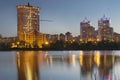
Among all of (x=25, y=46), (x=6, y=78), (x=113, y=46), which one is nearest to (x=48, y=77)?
(x=6, y=78)

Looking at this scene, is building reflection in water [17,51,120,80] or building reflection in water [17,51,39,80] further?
building reflection in water [17,51,39,80]

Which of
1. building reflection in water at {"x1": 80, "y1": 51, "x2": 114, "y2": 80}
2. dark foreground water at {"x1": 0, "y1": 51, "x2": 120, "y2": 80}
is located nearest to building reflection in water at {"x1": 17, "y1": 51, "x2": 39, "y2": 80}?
dark foreground water at {"x1": 0, "y1": 51, "x2": 120, "y2": 80}

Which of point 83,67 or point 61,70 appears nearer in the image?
point 61,70

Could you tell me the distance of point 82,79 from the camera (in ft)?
102

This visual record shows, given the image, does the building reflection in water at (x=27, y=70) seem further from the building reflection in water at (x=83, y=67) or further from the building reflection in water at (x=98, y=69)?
the building reflection in water at (x=98, y=69)

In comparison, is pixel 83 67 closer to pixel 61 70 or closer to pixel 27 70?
pixel 61 70

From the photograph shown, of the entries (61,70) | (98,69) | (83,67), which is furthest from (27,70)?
(83,67)

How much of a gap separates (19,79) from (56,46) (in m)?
155

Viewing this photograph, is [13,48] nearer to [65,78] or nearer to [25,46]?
[25,46]

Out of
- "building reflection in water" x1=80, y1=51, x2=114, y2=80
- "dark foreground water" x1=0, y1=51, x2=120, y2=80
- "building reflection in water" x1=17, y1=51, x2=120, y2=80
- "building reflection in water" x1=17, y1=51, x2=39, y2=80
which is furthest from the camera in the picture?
"building reflection in water" x1=17, y1=51, x2=39, y2=80

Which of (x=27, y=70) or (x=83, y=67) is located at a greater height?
(x=27, y=70)

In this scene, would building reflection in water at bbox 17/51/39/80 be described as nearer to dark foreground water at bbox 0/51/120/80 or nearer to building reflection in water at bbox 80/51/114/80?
dark foreground water at bbox 0/51/120/80

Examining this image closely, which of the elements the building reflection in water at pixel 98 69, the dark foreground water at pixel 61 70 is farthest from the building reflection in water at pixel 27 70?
the building reflection in water at pixel 98 69

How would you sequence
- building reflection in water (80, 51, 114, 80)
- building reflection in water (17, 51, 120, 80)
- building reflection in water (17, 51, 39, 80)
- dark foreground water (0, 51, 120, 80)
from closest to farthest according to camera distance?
building reflection in water (80, 51, 114, 80) < building reflection in water (17, 51, 120, 80) < dark foreground water (0, 51, 120, 80) < building reflection in water (17, 51, 39, 80)
